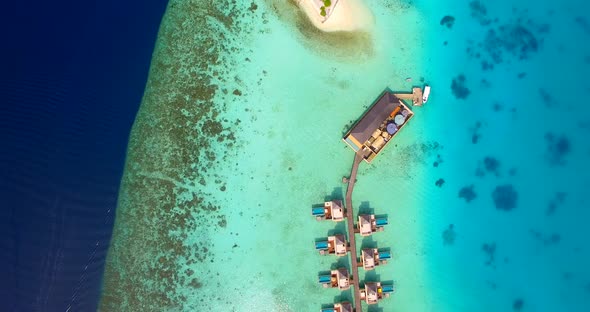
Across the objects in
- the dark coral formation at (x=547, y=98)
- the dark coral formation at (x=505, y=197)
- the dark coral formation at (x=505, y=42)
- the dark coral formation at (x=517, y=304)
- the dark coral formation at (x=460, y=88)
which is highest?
the dark coral formation at (x=505, y=42)

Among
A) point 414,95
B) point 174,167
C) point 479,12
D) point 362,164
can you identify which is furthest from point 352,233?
point 479,12

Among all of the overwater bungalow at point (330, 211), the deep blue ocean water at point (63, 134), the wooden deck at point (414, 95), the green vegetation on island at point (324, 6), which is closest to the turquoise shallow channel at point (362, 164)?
the wooden deck at point (414, 95)

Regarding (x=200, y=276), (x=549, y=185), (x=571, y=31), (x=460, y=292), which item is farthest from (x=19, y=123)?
(x=571, y=31)

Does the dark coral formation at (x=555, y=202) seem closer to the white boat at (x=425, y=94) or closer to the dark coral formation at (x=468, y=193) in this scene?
the dark coral formation at (x=468, y=193)

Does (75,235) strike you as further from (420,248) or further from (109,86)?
(420,248)

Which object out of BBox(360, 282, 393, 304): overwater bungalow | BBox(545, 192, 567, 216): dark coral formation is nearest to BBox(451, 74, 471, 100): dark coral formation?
BBox(545, 192, 567, 216): dark coral formation

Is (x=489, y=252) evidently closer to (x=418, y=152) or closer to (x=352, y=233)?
(x=418, y=152)
